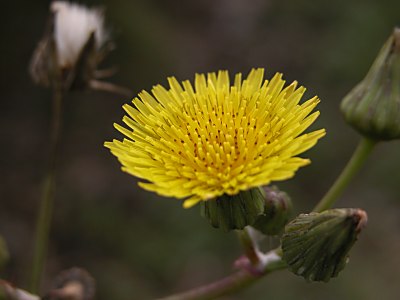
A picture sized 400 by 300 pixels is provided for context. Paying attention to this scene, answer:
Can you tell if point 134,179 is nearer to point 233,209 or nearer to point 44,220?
point 44,220

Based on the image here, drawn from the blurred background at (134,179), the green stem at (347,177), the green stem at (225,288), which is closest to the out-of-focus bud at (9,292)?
the green stem at (225,288)

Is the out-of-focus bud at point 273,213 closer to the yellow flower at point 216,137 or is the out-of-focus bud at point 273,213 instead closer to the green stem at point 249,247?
the green stem at point 249,247

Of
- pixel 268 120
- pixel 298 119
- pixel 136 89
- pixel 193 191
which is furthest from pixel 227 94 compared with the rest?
pixel 136 89

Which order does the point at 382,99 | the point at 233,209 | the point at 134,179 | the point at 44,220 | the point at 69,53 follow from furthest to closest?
the point at 134,179
the point at 69,53
the point at 44,220
the point at 382,99
the point at 233,209

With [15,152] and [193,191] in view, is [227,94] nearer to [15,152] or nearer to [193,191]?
[193,191]

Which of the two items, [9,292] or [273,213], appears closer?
[9,292]

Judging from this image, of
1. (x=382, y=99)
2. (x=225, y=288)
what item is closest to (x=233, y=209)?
(x=225, y=288)

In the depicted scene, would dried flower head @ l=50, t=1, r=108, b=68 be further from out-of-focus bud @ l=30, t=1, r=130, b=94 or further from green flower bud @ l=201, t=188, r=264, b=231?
green flower bud @ l=201, t=188, r=264, b=231
